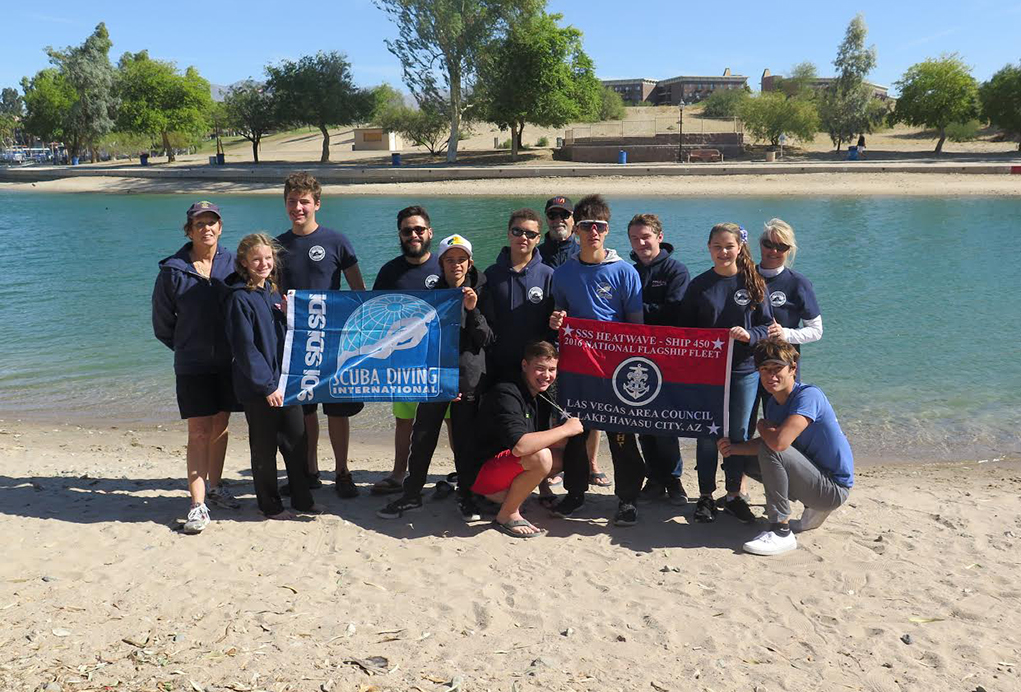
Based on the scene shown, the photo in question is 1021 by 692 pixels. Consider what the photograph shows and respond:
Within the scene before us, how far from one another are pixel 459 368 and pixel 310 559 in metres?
1.65

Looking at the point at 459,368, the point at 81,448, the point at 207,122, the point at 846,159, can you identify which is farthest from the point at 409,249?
the point at 207,122

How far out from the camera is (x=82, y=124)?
84.2 meters

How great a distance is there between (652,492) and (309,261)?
3.15 metres

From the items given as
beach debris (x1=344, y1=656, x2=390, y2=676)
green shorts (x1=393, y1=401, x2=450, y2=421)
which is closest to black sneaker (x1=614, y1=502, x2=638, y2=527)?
green shorts (x1=393, y1=401, x2=450, y2=421)

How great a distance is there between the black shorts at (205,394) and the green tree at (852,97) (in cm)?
6855

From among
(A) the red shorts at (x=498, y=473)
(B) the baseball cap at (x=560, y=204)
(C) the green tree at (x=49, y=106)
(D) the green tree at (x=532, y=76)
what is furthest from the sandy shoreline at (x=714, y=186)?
(A) the red shorts at (x=498, y=473)

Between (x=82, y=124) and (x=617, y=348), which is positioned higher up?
(x=82, y=124)

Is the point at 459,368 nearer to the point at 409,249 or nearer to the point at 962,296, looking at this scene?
the point at 409,249

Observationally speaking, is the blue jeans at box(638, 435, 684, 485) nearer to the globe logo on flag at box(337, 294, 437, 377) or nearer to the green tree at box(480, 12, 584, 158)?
the globe logo on flag at box(337, 294, 437, 377)

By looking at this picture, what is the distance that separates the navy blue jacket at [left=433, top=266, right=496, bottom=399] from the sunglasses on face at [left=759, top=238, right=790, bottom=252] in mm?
1985

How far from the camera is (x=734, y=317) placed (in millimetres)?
5738

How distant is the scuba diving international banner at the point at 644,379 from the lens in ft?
19.1

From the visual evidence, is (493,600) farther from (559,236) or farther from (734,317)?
(559,236)

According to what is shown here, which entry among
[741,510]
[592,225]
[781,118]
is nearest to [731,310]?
[592,225]
